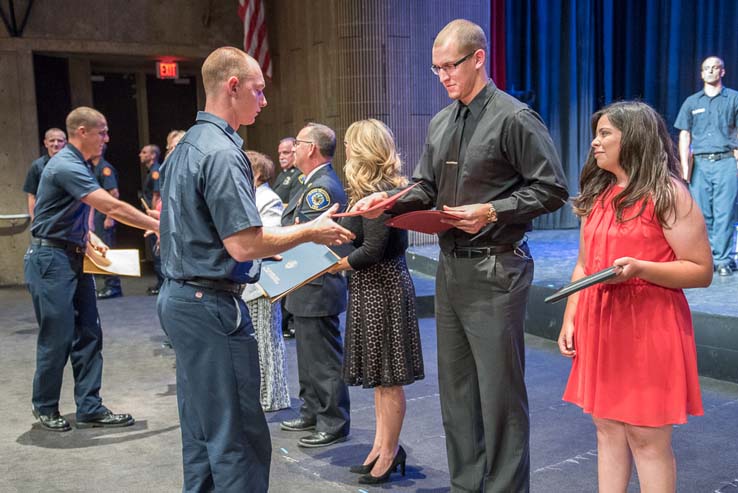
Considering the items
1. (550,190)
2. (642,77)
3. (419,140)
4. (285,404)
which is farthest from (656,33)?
(550,190)

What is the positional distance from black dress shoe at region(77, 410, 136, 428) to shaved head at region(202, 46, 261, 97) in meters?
2.33

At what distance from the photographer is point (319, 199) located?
367cm

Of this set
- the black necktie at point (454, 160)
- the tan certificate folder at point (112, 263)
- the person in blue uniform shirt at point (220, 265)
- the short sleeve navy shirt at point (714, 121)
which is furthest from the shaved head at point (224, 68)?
the short sleeve navy shirt at point (714, 121)

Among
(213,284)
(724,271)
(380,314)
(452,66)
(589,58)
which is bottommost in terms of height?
(724,271)

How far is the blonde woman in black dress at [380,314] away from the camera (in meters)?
3.23

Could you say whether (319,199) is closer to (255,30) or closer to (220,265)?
(220,265)

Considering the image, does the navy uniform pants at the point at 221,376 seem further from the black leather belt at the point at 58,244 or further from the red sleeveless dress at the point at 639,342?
the black leather belt at the point at 58,244

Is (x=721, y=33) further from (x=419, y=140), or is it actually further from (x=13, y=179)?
(x=13, y=179)

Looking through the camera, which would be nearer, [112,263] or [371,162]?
[371,162]

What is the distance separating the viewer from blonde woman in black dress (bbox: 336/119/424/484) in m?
3.23

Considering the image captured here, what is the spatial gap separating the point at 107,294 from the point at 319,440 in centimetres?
504

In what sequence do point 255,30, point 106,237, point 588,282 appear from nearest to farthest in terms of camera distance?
point 588,282, point 106,237, point 255,30

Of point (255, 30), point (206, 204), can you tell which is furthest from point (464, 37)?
point (255, 30)

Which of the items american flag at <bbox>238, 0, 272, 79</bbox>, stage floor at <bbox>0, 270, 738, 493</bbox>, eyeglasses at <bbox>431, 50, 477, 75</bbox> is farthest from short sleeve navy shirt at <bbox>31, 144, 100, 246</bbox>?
american flag at <bbox>238, 0, 272, 79</bbox>
